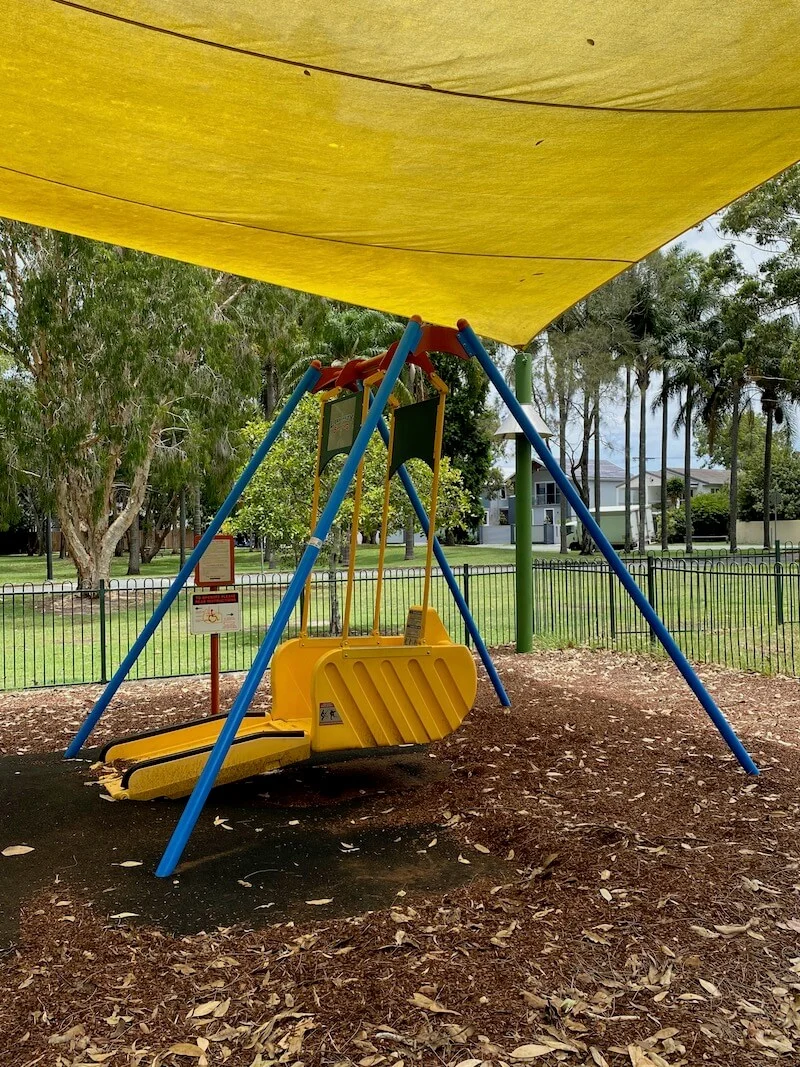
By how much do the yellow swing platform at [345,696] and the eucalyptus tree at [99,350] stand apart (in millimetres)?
15362

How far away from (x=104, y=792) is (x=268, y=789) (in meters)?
1.08

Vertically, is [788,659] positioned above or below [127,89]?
below

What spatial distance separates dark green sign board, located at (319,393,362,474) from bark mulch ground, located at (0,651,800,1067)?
2.40 m

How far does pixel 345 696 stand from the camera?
561cm

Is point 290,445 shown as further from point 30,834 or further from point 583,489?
point 583,489

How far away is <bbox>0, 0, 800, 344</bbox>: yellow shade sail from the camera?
10.6ft

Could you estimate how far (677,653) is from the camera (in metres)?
5.96

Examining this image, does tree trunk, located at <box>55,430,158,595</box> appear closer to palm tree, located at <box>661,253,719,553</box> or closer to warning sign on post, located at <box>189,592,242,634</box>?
warning sign on post, located at <box>189,592,242,634</box>

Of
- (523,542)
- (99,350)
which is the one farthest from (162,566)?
(523,542)

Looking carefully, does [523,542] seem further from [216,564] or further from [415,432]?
[415,432]

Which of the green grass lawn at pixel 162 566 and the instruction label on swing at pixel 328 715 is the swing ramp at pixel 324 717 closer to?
the instruction label on swing at pixel 328 715

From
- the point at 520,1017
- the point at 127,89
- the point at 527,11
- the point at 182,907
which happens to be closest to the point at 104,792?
the point at 182,907

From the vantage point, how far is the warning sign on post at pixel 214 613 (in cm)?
719

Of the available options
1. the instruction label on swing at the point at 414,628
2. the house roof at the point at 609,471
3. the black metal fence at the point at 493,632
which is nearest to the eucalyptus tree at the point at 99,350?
the black metal fence at the point at 493,632
